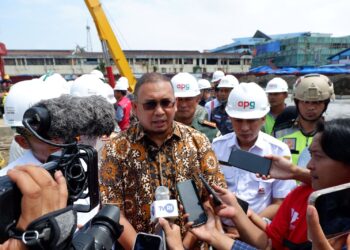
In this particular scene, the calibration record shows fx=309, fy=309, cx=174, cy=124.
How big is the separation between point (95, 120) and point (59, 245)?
2.93 ft

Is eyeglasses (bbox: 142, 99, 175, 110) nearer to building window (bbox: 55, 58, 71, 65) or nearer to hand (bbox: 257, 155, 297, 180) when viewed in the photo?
hand (bbox: 257, 155, 297, 180)

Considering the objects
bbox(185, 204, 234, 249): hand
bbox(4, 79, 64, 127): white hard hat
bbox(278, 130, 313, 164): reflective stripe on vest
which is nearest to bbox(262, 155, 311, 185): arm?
bbox(185, 204, 234, 249): hand

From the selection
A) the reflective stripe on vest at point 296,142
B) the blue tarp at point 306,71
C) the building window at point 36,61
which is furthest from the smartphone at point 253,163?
the building window at point 36,61

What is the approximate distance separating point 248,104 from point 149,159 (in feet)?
3.93

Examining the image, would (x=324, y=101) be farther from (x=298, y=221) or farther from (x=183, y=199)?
(x=183, y=199)

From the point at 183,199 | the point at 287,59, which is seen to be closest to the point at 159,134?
the point at 183,199

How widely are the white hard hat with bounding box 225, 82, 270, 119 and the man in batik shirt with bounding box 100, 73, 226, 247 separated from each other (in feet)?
2.52

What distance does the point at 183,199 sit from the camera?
1.68 m

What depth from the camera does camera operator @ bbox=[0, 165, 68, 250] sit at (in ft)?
2.70

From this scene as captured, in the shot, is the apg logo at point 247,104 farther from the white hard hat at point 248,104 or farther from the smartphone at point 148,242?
the smartphone at point 148,242

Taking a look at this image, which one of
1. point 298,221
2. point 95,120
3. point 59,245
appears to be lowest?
point 298,221

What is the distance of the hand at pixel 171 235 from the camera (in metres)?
1.59

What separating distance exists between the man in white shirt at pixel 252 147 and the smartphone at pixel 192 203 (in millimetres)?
833

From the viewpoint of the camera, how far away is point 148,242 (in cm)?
146
